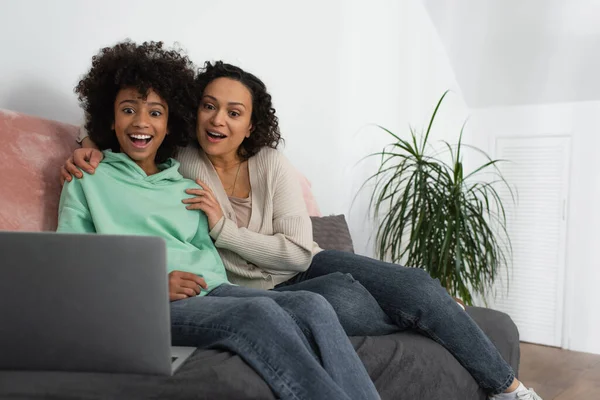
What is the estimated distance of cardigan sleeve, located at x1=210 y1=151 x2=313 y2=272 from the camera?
1876 millimetres

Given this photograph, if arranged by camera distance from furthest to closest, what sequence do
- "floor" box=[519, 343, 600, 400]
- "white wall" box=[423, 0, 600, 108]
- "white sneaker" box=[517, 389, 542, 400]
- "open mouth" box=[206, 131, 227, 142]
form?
"white wall" box=[423, 0, 600, 108] < "floor" box=[519, 343, 600, 400] < "open mouth" box=[206, 131, 227, 142] < "white sneaker" box=[517, 389, 542, 400]

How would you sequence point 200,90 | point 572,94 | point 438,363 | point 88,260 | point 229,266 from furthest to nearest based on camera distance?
point 572,94 → point 200,90 → point 229,266 → point 438,363 → point 88,260

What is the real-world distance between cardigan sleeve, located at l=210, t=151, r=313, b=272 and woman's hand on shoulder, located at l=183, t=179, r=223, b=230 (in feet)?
0.06

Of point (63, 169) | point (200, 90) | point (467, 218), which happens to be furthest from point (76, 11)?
point (467, 218)

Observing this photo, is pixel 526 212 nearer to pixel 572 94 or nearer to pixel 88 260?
pixel 572 94

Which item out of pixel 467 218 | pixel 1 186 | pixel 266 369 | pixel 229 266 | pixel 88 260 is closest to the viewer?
pixel 88 260

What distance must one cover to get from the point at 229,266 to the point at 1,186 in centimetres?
66

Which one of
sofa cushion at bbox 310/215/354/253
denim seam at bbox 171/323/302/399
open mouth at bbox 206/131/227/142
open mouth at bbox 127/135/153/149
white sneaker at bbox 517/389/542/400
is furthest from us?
sofa cushion at bbox 310/215/354/253

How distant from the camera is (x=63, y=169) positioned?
1669 mm

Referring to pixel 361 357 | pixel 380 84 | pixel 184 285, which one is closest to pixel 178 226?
pixel 184 285

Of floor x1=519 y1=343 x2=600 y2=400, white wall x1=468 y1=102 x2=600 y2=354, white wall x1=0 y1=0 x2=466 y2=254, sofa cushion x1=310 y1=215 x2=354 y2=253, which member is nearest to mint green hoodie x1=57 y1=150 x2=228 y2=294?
white wall x1=0 y1=0 x2=466 y2=254

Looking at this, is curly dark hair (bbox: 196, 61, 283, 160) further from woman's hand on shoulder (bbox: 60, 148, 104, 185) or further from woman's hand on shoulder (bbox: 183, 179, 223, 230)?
woman's hand on shoulder (bbox: 60, 148, 104, 185)

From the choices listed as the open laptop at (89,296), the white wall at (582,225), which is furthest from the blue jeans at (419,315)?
the white wall at (582,225)

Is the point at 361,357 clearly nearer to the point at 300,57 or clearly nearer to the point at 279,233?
the point at 279,233
